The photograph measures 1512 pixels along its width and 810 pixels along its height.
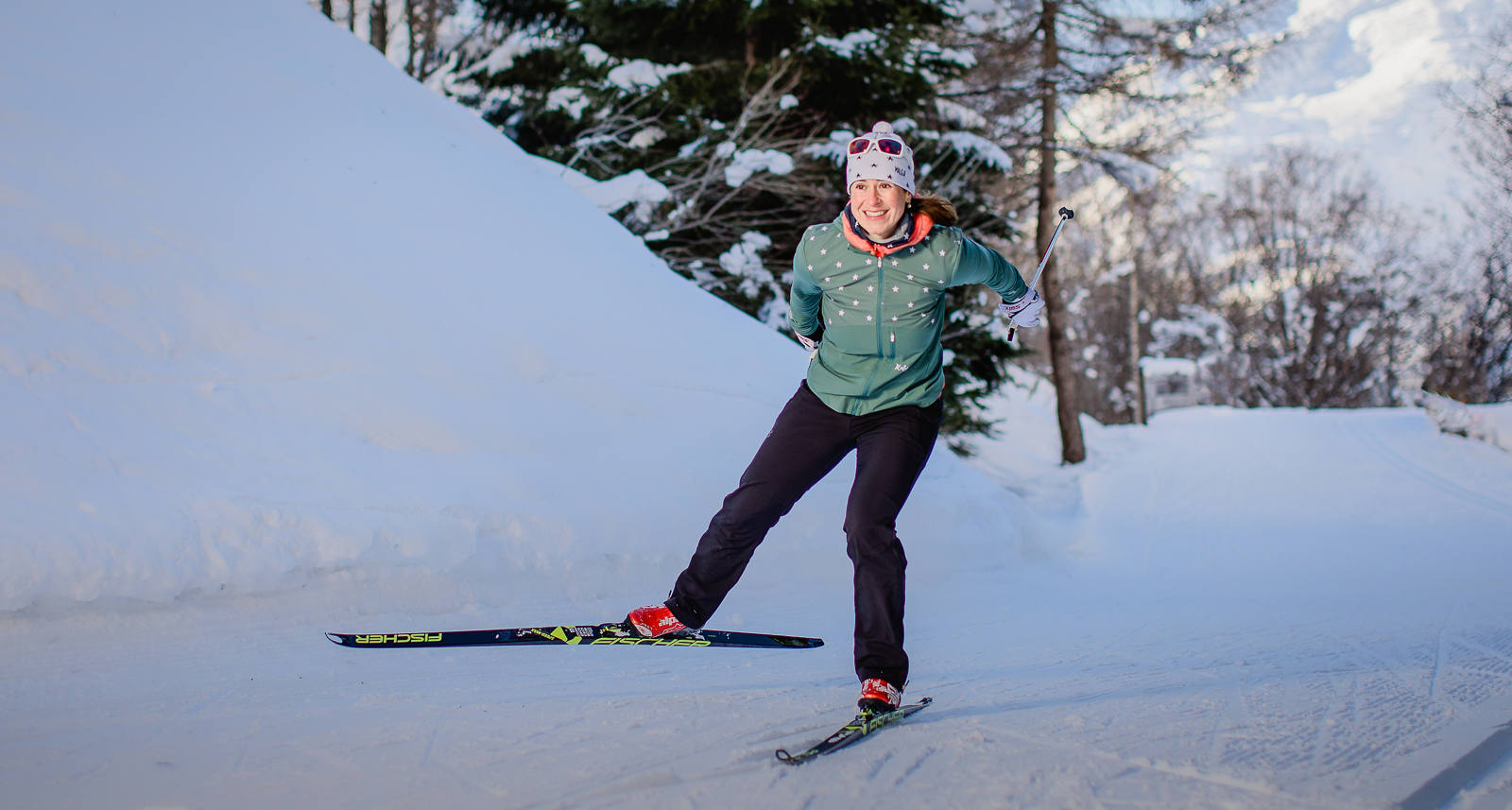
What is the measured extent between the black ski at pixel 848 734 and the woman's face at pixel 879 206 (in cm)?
135

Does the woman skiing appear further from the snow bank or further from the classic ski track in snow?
the snow bank

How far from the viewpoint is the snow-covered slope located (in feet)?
11.4

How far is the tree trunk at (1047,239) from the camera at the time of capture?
12109mm

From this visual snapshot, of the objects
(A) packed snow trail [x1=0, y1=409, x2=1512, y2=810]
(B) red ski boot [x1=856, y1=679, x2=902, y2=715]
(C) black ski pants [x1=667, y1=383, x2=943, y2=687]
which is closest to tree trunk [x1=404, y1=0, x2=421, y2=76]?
(A) packed snow trail [x1=0, y1=409, x2=1512, y2=810]

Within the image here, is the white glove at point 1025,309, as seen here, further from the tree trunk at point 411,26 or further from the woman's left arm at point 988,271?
the tree trunk at point 411,26

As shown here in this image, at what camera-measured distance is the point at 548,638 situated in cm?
296

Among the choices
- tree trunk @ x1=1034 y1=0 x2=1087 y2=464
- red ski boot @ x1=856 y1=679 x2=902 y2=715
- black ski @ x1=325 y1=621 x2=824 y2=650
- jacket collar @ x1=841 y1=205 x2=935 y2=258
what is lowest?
red ski boot @ x1=856 y1=679 x2=902 y2=715

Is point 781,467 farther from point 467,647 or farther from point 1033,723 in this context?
point 467,647

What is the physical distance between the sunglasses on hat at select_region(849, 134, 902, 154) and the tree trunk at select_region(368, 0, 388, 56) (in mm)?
13946

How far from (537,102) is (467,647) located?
8339 mm

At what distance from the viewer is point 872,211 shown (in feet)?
8.82

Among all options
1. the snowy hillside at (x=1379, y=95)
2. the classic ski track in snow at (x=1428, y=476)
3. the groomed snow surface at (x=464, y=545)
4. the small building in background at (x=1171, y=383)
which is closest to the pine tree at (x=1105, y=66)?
the snowy hillside at (x=1379, y=95)

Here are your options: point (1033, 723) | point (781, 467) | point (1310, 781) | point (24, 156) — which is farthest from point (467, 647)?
point (24, 156)

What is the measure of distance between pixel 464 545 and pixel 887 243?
220 centimetres
